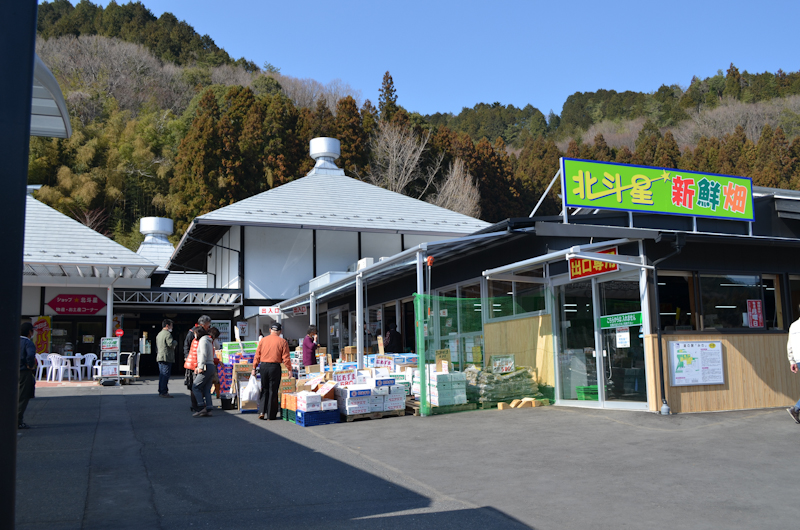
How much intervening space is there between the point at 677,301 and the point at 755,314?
1612 millimetres

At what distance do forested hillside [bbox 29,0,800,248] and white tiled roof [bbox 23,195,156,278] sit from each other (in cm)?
1758

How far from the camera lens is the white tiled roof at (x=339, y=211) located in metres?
25.2

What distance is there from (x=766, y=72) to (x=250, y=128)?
50.0 metres

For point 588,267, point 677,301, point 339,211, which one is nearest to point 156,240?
point 339,211

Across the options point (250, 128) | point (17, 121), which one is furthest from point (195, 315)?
point (17, 121)

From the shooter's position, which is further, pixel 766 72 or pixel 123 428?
pixel 766 72

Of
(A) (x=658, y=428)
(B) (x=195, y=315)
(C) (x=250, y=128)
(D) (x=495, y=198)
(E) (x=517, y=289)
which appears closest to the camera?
(A) (x=658, y=428)

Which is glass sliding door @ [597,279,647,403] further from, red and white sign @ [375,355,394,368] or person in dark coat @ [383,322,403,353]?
person in dark coat @ [383,322,403,353]

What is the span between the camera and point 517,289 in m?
13.5

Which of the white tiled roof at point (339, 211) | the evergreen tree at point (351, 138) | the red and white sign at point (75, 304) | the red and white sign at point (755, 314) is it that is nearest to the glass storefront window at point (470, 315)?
the red and white sign at point (755, 314)

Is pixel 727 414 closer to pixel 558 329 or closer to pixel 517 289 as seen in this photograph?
pixel 558 329

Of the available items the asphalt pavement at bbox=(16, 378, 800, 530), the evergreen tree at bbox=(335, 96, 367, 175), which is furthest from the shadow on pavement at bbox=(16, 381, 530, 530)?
the evergreen tree at bbox=(335, 96, 367, 175)

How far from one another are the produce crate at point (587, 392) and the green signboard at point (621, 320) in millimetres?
1076

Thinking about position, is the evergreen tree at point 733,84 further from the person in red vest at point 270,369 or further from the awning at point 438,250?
the person in red vest at point 270,369
